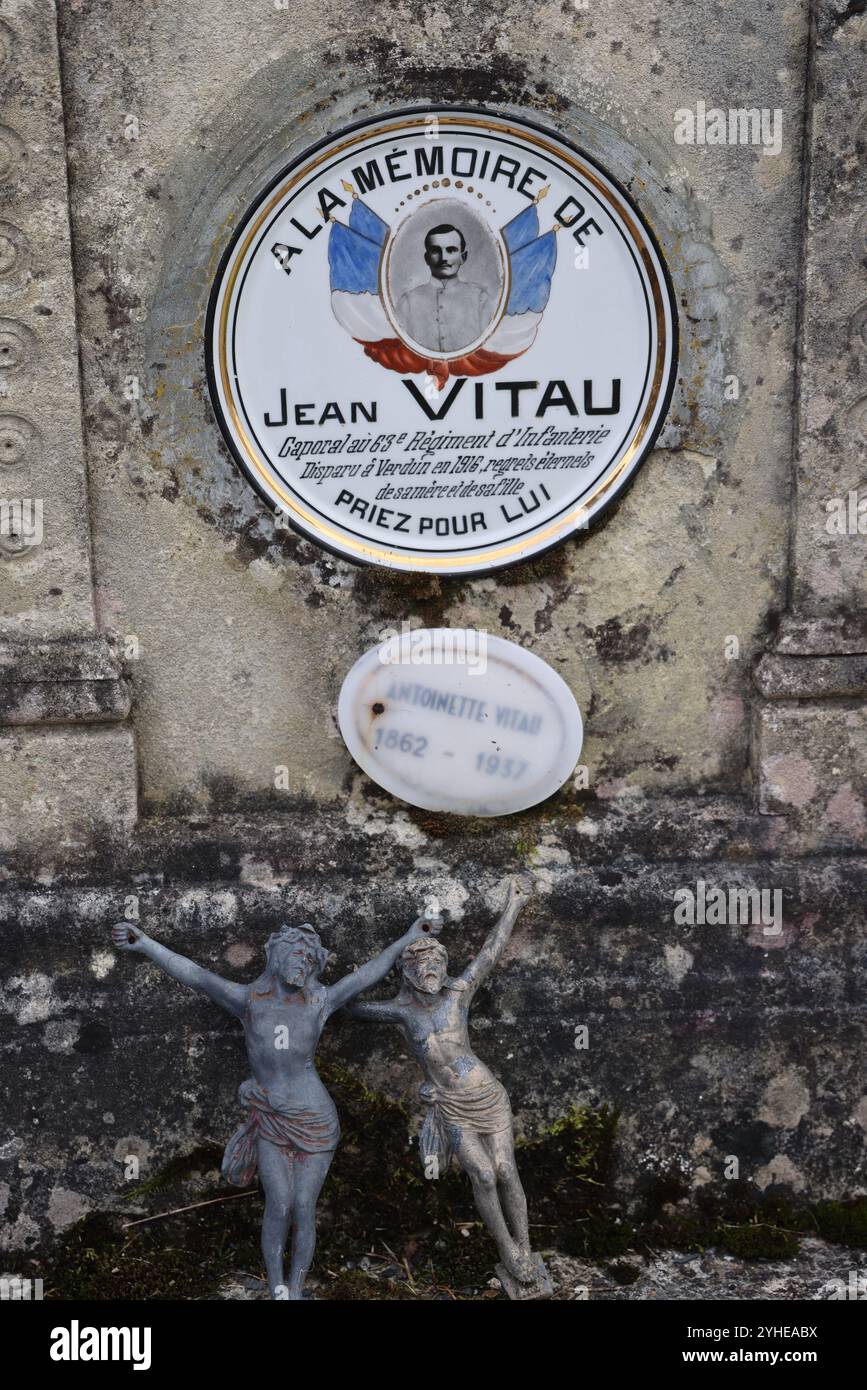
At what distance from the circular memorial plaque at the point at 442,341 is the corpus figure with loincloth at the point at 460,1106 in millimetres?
1527

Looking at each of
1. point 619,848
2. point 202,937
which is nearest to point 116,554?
point 202,937

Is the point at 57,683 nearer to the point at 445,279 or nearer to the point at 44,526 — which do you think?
the point at 44,526

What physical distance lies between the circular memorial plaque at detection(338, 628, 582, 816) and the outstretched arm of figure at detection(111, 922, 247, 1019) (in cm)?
96

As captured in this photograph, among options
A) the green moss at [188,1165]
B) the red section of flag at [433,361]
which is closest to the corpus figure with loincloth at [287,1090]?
the green moss at [188,1165]

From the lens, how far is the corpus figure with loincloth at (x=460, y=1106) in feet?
14.8

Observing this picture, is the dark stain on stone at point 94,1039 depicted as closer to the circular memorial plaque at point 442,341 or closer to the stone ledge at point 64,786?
the stone ledge at point 64,786

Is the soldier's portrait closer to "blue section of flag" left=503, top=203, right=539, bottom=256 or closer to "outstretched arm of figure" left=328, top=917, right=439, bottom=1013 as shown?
"blue section of flag" left=503, top=203, right=539, bottom=256

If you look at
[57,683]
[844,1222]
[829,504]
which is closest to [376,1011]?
[57,683]

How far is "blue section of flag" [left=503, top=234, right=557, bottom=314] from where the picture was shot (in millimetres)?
4844

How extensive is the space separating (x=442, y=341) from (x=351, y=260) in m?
0.43

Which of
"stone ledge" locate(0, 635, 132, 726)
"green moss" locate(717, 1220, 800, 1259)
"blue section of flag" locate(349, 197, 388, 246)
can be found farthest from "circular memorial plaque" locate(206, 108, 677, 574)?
"green moss" locate(717, 1220, 800, 1259)

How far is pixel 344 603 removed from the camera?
198 inches

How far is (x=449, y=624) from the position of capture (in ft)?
16.6

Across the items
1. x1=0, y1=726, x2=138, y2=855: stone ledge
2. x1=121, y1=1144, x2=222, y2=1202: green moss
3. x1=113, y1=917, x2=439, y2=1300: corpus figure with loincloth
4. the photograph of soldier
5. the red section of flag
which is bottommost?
x1=121, y1=1144, x2=222, y2=1202: green moss
